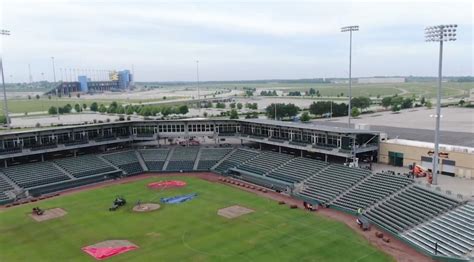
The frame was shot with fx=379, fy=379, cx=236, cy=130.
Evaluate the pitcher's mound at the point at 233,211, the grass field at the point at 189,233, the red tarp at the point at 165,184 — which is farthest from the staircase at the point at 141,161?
the pitcher's mound at the point at 233,211

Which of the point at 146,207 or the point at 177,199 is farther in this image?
the point at 177,199

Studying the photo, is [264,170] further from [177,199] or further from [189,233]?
[189,233]

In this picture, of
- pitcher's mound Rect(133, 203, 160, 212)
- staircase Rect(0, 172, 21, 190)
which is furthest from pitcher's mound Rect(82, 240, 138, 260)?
staircase Rect(0, 172, 21, 190)

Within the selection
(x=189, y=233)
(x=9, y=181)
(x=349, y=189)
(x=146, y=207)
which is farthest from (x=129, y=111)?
(x=189, y=233)

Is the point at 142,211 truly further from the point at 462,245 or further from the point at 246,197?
the point at 462,245

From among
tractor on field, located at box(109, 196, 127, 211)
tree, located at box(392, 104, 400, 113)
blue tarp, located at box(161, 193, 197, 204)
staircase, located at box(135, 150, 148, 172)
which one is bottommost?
blue tarp, located at box(161, 193, 197, 204)

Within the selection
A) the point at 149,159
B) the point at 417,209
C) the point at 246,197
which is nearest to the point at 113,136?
the point at 149,159

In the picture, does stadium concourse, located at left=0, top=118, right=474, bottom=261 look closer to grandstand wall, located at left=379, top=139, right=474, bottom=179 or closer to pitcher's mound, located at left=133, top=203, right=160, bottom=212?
grandstand wall, located at left=379, top=139, right=474, bottom=179
